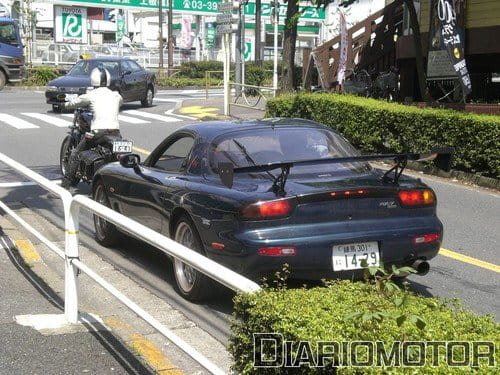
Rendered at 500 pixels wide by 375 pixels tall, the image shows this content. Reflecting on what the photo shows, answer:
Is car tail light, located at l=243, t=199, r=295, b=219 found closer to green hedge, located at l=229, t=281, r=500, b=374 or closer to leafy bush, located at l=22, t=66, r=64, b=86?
green hedge, located at l=229, t=281, r=500, b=374

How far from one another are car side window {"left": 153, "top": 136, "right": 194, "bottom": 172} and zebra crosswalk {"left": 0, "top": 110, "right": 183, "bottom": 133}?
13.9 metres

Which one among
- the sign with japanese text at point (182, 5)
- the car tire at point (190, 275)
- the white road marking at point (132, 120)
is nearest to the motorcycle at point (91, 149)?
the car tire at point (190, 275)

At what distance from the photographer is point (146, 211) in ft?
22.5

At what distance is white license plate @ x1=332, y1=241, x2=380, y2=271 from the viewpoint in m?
5.42

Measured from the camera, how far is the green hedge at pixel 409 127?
12414 millimetres

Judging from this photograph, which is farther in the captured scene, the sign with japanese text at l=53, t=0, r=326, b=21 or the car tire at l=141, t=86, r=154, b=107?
the sign with japanese text at l=53, t=0, r=326, b=21

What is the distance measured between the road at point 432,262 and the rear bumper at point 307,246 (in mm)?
477

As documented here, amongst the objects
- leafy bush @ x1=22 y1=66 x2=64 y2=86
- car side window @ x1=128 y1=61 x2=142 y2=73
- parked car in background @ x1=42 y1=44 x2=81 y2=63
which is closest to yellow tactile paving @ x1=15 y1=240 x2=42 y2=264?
car side window @ x1=128 y1=61 x2=142 y2=73

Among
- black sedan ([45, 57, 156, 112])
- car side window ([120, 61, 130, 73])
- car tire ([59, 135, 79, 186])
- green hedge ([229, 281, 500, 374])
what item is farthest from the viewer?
car side window ([120, 61, 130, 73])

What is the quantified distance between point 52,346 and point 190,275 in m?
1.48

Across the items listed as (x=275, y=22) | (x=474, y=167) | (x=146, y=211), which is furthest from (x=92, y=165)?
(x=275, y=22)

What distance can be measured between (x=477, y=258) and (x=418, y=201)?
7.09 feet

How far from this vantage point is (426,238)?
5832 mm

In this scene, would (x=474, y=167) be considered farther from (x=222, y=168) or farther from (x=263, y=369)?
(x=263, y=369)
